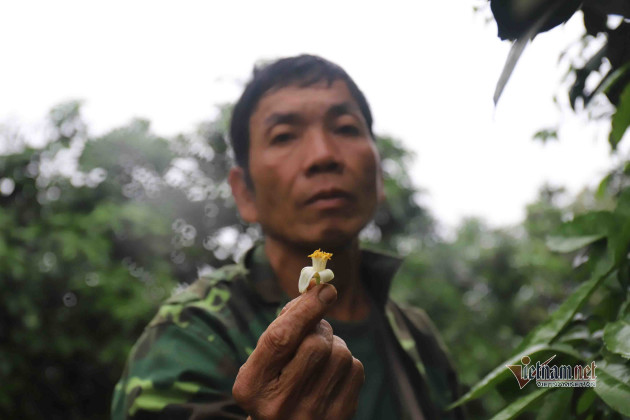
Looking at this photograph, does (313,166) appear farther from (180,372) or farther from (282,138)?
(180,372)

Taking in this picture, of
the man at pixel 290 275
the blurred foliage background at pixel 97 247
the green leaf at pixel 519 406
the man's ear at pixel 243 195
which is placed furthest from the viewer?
the blurred foliage background at pixel 97 247

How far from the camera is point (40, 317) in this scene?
2.64 m

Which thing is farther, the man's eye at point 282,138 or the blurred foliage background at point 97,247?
the blurred foliage background at point 97,247

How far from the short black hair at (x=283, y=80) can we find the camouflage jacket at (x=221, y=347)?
0.26m

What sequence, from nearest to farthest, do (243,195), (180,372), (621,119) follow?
1. (621,119)
2. (180,372)
3. (243,195)

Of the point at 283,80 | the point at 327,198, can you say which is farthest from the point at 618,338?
the point at 283,80

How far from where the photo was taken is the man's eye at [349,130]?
126 centimetres

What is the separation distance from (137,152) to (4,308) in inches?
36.9

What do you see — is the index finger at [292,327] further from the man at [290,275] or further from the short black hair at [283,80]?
the short black hair at [283,80]

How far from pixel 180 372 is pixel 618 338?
723 mm

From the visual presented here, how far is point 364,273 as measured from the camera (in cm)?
146

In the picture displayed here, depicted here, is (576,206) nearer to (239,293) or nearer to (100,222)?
(100,222)

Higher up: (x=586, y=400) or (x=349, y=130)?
(x=349, y=130)

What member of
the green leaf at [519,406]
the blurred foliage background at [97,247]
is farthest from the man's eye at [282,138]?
the blurred foliage background at [97,247]
